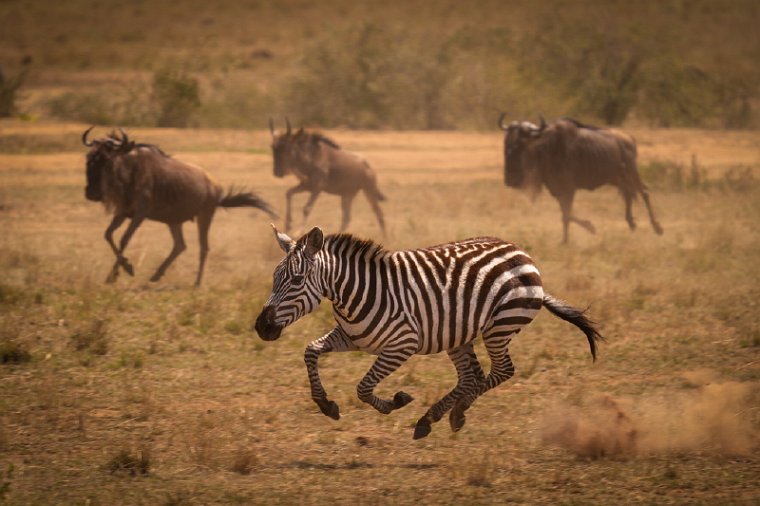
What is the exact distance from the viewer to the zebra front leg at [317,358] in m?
6.86

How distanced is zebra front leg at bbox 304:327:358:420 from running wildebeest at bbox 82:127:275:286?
245 inches

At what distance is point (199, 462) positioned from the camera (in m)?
6.77

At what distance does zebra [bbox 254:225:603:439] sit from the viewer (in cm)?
684

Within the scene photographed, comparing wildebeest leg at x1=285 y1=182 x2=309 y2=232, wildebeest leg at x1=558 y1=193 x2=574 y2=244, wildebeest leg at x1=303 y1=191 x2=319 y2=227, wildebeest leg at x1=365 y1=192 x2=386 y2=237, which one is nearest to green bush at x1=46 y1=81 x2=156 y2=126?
wildebeest leg at x1=285 y1=182 x2=309 y2=232

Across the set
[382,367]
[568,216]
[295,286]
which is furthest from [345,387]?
[568,216]

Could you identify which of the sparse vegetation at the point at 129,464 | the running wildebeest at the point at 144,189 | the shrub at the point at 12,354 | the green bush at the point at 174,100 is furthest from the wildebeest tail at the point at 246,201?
the green bush at the point at 174,100

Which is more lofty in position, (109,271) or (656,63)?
(656,63)

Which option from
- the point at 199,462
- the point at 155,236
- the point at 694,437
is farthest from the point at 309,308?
the point at 155,236

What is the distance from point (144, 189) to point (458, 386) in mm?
6893

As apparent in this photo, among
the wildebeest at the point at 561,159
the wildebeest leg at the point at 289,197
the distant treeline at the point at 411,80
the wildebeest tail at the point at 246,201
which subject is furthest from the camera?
the distant treeline at the point at 411,80

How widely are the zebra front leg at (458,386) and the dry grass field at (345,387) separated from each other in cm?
18

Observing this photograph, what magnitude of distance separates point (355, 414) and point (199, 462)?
59.6 inches

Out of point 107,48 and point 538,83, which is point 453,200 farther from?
point 107,48

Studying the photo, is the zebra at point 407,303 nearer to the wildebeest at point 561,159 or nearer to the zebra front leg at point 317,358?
the zebra front leg at point 317,358
